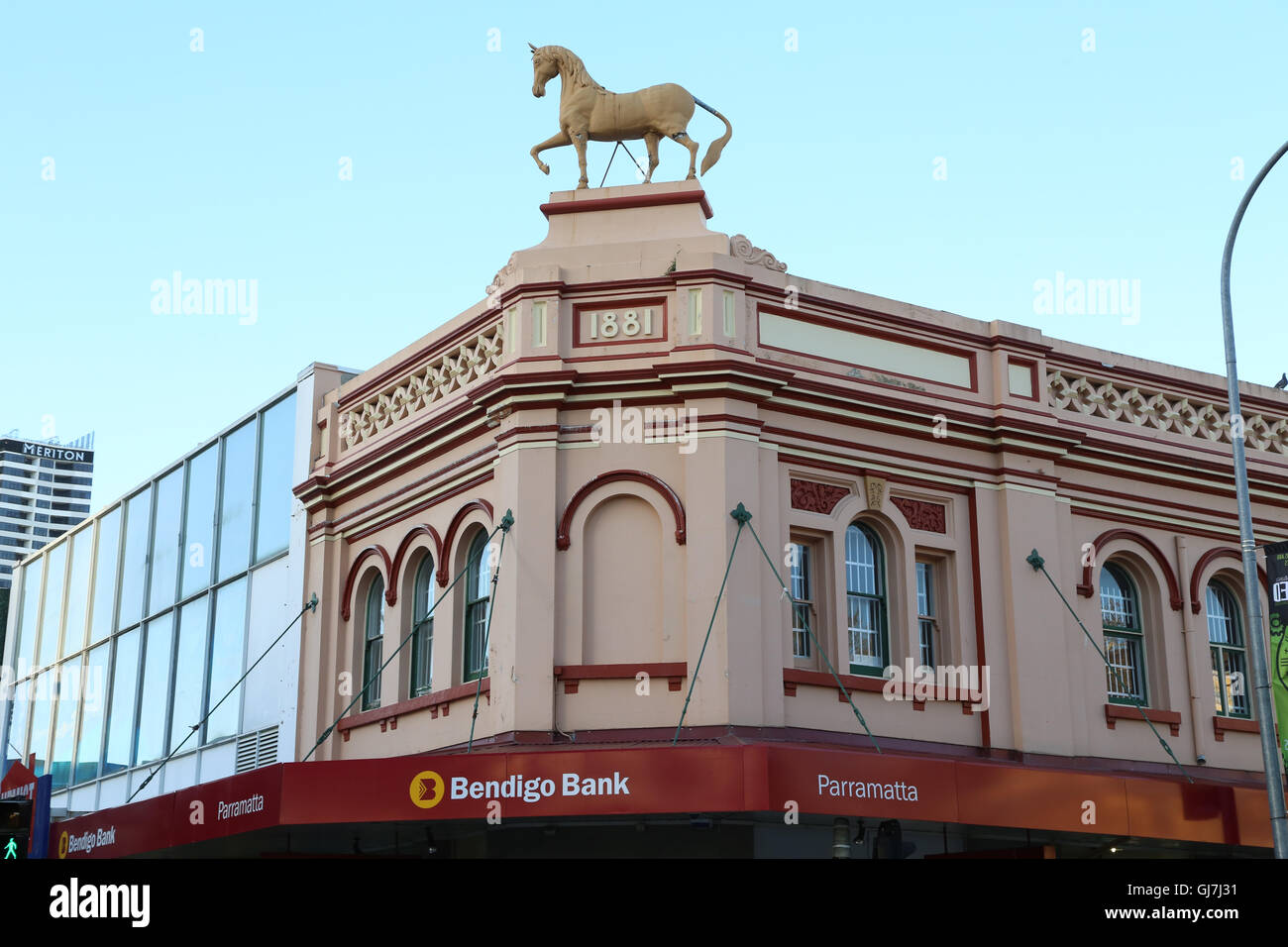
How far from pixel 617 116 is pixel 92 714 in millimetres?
15046

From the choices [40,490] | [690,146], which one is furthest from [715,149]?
[40,490]

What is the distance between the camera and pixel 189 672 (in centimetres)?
2600

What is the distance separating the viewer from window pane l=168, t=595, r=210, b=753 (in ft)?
83.9

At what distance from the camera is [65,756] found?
29734 millimetres

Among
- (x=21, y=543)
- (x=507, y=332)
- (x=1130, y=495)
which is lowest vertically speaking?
(x=1130, y=495)

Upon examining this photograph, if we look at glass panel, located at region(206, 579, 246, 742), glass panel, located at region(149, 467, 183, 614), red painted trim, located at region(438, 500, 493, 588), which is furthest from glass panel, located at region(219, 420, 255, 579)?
red painted trim, located at region(438, 500, 493, 588)

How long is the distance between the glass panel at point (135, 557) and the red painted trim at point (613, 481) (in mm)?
11887

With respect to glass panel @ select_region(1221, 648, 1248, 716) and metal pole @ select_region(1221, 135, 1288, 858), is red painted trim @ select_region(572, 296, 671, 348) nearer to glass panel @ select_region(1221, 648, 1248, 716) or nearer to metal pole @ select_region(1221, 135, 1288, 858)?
metal pole @ select_region(1221, 135, 1288, 858)

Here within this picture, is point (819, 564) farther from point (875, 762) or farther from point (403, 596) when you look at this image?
point (403, 596)

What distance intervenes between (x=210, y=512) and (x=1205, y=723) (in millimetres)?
15127

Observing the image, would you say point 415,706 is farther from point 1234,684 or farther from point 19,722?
point 19,722

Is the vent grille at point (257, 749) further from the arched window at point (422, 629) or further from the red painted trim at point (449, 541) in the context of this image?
the red painted trim at point (449, 541)

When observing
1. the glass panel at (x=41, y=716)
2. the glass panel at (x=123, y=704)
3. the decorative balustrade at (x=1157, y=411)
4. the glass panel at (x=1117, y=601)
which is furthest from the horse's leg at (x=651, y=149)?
the glass panel at (x=41, y=716)
